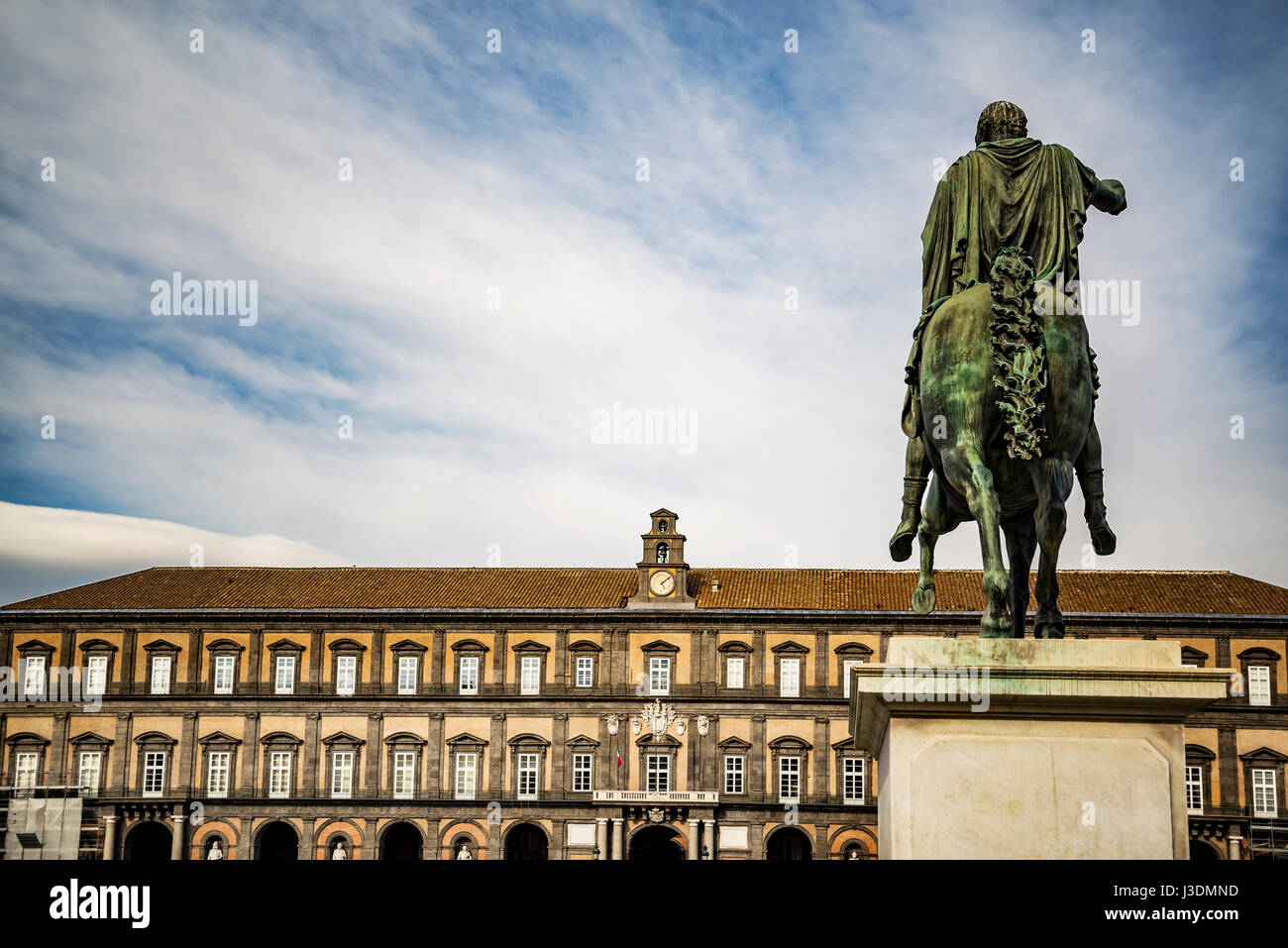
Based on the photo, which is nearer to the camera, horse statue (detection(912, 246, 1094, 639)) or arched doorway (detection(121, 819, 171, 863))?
horse statue (detection(912, 246, 1094, 639))

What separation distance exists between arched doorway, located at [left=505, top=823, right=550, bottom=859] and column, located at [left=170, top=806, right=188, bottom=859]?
39.3ft

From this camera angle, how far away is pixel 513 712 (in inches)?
2056

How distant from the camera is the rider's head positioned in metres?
7.19

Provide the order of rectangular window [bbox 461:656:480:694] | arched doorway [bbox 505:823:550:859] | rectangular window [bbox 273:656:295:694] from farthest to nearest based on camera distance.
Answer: rectangular window [bbox 273:656:295:694] < rectangular window [bbox 461:656:480:694] < arched doorway [bbox 505:823:550:859]

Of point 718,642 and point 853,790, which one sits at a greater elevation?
point 718,642

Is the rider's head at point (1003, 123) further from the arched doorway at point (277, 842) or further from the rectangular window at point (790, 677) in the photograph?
the arched doorway at point (277, 842)

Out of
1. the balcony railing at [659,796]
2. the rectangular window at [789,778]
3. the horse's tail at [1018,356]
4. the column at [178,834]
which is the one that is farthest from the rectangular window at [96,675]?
the horse's tail at [1018,356]

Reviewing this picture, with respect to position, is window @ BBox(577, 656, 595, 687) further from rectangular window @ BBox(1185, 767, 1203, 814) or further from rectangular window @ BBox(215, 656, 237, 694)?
rectangular window @ BBox(1185, 767, 1203, 814)

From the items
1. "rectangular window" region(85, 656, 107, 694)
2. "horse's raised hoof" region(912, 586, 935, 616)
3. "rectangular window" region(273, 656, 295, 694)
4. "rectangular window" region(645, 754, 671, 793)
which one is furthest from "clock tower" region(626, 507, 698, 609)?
"horse's raised hoof" region(912, 586, 935, 616)

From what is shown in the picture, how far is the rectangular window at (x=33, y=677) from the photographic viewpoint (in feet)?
178

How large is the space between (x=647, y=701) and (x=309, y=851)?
44.3 feet
